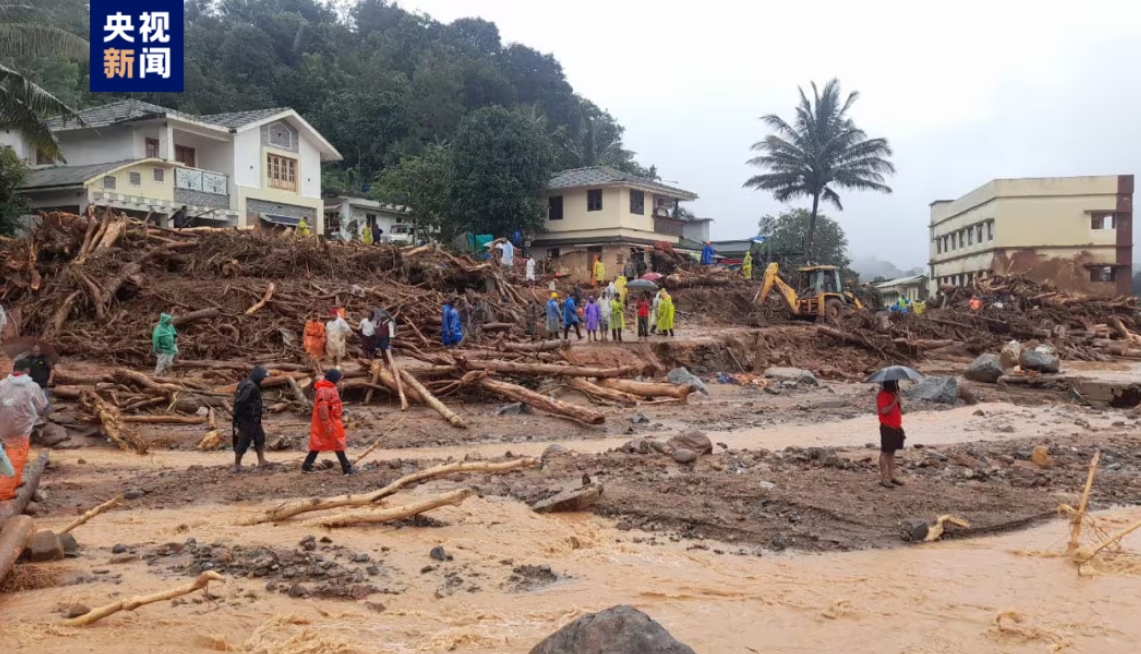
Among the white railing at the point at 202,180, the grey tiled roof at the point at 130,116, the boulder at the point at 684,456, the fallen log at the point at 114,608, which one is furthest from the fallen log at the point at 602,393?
the grey tiled roof at the point at 130,116

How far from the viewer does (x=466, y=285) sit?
26.5m

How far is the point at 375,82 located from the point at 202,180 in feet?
65.7

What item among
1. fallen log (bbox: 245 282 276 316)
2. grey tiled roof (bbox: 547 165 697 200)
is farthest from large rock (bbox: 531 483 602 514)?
grey tiled roof (bbox: 547 165 697 200)

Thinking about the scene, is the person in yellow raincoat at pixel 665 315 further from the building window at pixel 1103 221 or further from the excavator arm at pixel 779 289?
the building window at pixel 1103 221

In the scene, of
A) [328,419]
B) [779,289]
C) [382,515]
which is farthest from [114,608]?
[779,289]

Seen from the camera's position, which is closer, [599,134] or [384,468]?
[384,468]

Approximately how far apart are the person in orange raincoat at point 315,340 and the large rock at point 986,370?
1728 centimetres

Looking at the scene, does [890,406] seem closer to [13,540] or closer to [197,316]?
[13,540]

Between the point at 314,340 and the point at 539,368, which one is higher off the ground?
the point at 314,340

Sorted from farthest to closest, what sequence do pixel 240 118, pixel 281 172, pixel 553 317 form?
pixel 281 172 → pixel 240 118 → pixel 553 317

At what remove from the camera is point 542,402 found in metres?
16.2

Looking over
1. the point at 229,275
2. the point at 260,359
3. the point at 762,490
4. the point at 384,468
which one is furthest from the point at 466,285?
the point at 762,490

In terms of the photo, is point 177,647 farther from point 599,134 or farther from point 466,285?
point 599,134

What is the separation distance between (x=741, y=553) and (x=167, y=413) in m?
10.7
